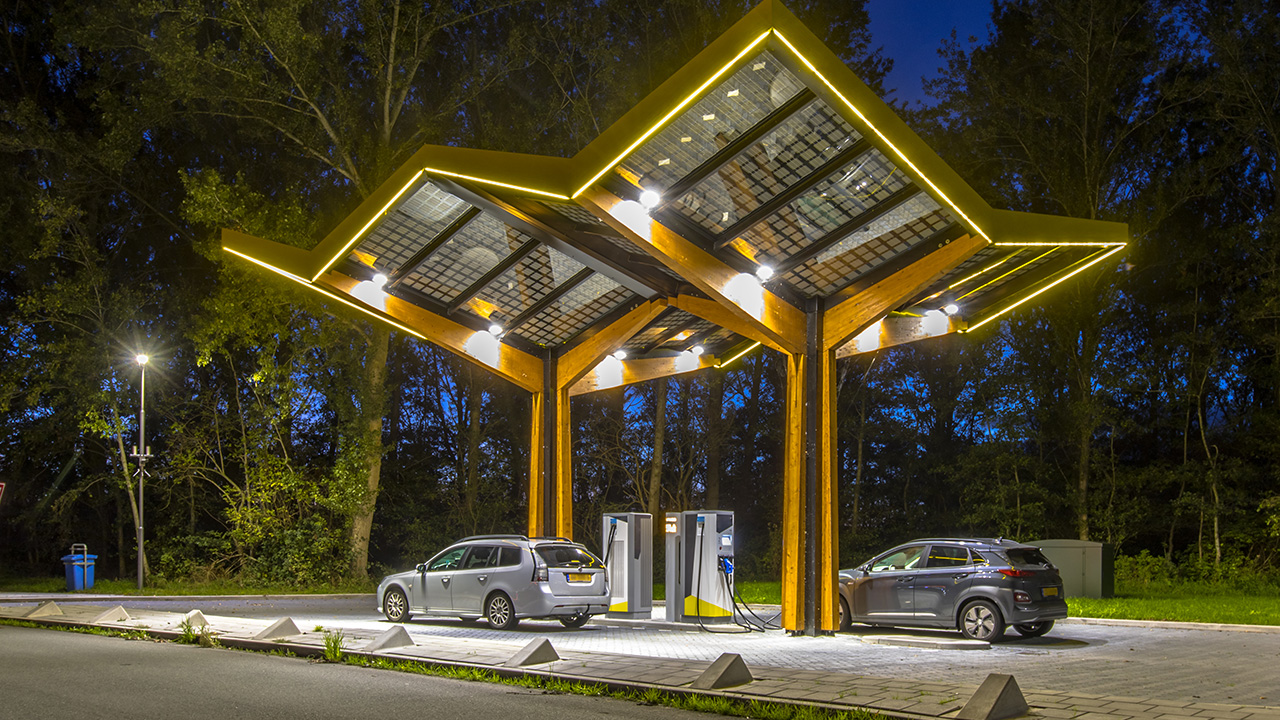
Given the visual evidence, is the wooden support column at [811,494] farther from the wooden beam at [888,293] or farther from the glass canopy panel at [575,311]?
the glass canopy panel at [575,311]

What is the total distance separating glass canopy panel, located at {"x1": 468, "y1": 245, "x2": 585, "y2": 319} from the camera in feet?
53.4

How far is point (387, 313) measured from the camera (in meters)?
17.4

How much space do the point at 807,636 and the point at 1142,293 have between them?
2231 centimetres

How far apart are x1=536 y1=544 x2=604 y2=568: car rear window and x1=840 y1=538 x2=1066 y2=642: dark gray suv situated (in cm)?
399

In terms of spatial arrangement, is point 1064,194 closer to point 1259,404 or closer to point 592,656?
point 1259,404

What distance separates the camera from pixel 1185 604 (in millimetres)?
20359

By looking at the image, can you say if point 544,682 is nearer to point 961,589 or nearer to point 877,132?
point 877,132

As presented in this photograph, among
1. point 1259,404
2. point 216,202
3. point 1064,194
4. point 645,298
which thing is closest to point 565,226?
point 645,298

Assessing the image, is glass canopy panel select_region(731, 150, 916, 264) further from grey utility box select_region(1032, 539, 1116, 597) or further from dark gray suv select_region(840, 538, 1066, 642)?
grey utility box select_region(1032, 539, 1116, 597)

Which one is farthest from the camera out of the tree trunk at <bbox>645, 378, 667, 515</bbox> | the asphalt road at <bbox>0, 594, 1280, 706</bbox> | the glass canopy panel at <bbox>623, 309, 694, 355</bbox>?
the tree trunk at <bbox>645, 378, 667, 515</bbox>

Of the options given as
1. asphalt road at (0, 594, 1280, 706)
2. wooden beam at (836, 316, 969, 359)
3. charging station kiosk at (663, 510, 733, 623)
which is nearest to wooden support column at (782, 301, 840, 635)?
asphalt road at (0, 594, 1280, 706)

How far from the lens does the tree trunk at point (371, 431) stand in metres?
28.3

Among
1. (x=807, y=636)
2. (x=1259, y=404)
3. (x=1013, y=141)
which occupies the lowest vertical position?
(x=807, y=636)

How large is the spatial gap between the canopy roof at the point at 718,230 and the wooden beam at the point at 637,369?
183 centimetres
